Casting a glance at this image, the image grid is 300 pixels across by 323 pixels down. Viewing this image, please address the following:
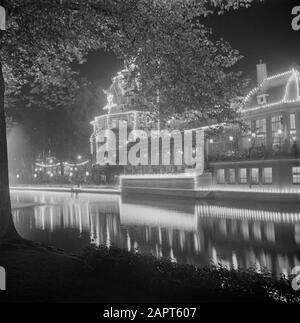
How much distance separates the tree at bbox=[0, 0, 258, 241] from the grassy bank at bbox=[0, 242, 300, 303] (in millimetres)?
4479

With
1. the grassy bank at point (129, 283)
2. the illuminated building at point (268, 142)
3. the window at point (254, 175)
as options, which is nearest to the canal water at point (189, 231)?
the window at point (254, 175)

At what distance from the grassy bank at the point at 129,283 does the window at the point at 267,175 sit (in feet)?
107

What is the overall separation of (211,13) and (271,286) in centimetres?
846

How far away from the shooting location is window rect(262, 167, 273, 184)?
137 feet

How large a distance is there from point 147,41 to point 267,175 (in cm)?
3217

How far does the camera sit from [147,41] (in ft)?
42.2

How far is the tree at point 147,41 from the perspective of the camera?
41.7ft

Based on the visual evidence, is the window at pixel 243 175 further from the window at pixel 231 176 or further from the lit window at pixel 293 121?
the lit window at pixel 293 121

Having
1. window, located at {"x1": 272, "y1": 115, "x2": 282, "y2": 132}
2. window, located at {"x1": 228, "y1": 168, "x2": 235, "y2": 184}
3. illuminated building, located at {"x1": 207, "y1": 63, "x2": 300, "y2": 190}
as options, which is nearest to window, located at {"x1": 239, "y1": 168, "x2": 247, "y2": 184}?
illuminated building, located at {"x1": 207, "y1": 63, "x2": 300, "y2": 190}

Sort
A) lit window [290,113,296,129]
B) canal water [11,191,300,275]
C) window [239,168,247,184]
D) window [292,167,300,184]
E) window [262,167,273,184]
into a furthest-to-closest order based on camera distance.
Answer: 1. lit window [290,113,296,129]
2. window [239,168,247,184]
3. window [262,167,273,184]
4. window [292,167,300,184]
5. canal water [11,191,300,275]

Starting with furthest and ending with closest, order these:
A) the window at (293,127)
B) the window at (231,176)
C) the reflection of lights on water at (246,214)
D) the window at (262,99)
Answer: the window at (262,99)
the window at (293,127)
the window at (231,176)
the reflection of lights on water at (246,214)

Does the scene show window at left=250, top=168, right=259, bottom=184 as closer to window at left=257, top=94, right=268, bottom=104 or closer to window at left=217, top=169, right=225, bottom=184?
window at left=217, top=169, right=225, bottom=184
